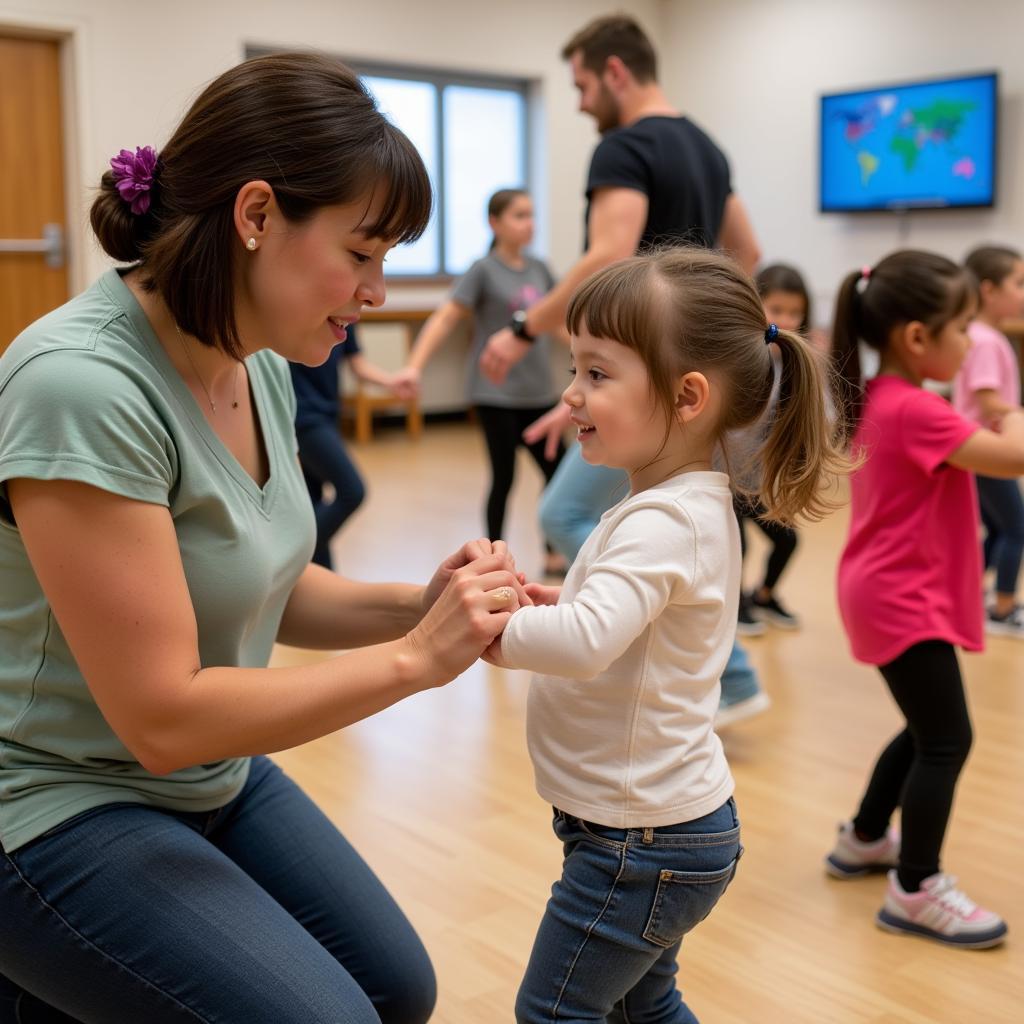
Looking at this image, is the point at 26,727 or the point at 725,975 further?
the point at 725,975

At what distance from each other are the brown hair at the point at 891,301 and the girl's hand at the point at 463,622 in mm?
959

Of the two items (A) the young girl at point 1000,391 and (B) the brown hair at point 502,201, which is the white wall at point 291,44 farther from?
(A) the young girl at point 1000,391

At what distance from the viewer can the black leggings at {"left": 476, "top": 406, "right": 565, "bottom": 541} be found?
14.5 ft

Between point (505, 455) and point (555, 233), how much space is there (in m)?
4.94

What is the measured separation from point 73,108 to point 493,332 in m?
3.46

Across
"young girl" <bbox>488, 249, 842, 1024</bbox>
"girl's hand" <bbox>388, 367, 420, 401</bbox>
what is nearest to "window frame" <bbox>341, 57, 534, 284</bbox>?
"girl's hand" <bbox>388, 367, 420, 401</bbox>

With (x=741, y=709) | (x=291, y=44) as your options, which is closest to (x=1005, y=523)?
(x=741, y=709)

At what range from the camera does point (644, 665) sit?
125 centimetres

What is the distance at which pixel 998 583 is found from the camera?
3.93 meters

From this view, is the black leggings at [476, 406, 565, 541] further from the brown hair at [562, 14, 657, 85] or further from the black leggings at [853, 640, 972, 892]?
the black leggings at [853, 640, 972, 892]

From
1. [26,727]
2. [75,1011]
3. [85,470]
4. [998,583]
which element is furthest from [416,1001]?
[998,583]

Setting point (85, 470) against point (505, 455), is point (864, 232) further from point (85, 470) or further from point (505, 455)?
point (85, 470)

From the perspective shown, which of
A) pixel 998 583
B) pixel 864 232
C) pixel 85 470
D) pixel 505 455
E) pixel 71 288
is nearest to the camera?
pixel 85 470

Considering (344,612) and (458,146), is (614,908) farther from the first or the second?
(458,146)
